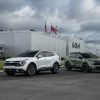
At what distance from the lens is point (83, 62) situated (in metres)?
26.2

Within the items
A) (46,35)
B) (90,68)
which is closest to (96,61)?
(90,68)

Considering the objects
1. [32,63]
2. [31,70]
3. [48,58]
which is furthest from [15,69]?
[48,58]

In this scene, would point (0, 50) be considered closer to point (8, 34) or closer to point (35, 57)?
point (8, 34)

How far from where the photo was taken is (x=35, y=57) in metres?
21.6

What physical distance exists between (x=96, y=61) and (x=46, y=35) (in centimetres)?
7319

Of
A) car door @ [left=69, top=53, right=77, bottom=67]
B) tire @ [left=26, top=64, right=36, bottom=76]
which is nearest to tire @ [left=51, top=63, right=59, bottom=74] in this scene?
tire @ [left=26, top=64, right=36, bottom=76]

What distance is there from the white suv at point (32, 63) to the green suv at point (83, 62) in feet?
10.5

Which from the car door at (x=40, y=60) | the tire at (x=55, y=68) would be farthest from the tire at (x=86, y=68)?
the car door at (x=40, y=60)

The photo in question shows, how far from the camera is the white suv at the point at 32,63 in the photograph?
67.4 feet

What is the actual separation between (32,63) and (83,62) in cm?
639

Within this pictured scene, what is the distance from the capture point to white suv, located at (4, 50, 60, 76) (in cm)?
2053

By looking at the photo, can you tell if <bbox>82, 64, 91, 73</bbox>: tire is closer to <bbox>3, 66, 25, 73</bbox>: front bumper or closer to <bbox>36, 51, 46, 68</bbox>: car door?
<bbox>36, 51, 46, 68</bbox>: car door

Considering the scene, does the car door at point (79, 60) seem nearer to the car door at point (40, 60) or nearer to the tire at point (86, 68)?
the tire at point (86, 68)

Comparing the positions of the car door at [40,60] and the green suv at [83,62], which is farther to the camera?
the green suv at [83,62]
